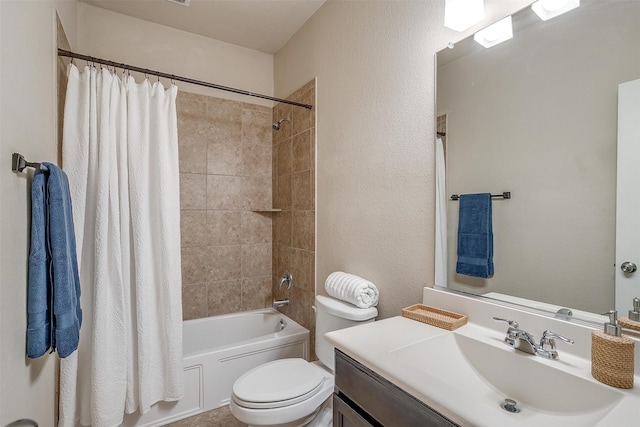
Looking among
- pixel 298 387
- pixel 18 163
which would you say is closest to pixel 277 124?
pixel 18 163

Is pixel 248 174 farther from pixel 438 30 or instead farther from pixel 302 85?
pixel 438 30

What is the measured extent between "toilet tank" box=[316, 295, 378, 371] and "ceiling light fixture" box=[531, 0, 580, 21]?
1.37 m

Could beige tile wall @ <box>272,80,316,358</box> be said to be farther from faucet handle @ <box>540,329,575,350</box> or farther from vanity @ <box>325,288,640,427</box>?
faucet handle @ <box>540,329,575,350</box>

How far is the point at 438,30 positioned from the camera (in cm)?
136

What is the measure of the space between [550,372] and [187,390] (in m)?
1.96

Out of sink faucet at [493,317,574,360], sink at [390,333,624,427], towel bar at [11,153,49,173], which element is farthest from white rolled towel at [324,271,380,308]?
towel bar at [11,153,49,173]

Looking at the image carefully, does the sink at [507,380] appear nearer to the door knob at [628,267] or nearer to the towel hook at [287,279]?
the door knob at [628,267]

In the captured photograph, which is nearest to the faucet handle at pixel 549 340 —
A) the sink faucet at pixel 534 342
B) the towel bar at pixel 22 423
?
the sink faucet at pixel 534 342

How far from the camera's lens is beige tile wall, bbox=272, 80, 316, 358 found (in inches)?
90.3

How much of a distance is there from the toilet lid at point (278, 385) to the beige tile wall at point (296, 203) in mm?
578

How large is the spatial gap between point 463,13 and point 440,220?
799 millimetres

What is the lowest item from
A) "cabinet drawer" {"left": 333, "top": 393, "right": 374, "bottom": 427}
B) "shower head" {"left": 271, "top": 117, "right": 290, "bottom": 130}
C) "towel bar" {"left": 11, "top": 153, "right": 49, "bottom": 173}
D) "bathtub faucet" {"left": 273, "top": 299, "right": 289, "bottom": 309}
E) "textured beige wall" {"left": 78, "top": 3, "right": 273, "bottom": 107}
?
"bathtub faucet" {"left": 273, "top": 299, "right": 289, "bottom": 309}

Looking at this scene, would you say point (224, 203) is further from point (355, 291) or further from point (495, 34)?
point (495, 34)

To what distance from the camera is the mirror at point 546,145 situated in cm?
92
